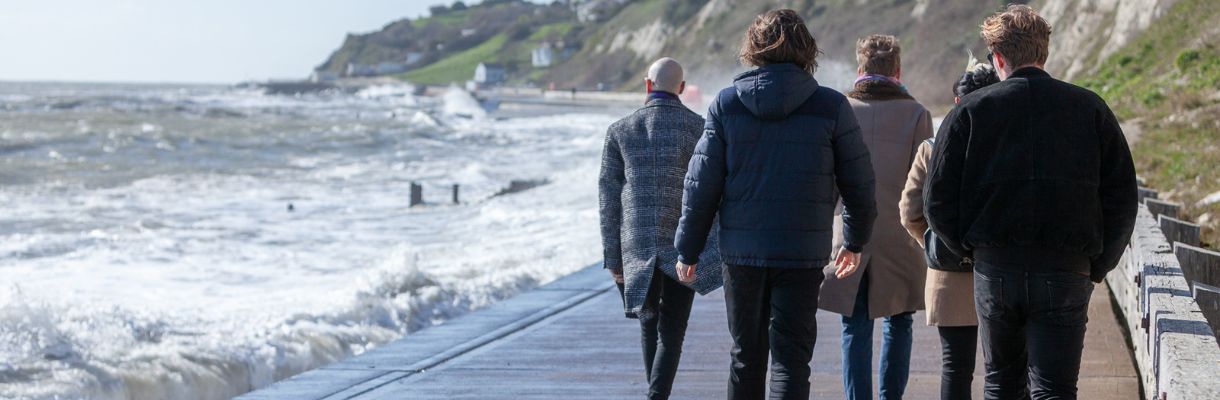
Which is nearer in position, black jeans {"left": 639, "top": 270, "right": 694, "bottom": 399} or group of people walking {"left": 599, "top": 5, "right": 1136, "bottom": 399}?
group of people walking {"left": 599, "top": 5, "right": 1136, "bottom": 399}

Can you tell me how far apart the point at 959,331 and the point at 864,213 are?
495mm

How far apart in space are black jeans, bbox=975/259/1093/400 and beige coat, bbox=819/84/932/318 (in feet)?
3.41

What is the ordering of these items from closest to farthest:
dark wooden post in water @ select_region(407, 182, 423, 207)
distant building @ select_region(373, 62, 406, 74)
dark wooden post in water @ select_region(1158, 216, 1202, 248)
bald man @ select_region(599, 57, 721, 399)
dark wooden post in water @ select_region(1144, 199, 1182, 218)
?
bald man @ select_region(599, 57, 721, 399) → dark wooden post in water @ select_region(1158, 216, 1202, 248) → dark wooden post in water @ select_region(1144, 199, 1182, 218) → dark wooden post in water @ select_region(407, 182, 423, 207) → distant building @ select_region(373, 62, 406, 74)

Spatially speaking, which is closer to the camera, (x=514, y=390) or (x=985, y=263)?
A: (x=985, y=263)

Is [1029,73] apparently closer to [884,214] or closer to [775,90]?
[775,90]

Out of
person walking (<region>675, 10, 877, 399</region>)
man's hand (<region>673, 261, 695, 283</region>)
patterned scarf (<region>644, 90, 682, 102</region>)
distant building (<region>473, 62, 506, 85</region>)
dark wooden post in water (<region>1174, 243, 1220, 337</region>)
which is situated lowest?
dark wooden post in water (<region>1174, 243, 1220, 337</region>)

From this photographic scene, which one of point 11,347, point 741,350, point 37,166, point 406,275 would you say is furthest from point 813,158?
point 37,166

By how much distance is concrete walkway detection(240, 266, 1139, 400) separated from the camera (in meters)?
6.20

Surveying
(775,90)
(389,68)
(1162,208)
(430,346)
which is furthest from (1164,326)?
(389,68)

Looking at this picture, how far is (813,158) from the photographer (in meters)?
4.29

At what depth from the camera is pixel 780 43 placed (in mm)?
4293

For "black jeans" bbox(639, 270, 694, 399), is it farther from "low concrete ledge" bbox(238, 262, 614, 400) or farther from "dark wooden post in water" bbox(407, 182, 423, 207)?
"dark wooden post in water" bbox(407, 182, 423, 207)

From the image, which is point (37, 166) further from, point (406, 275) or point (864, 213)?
point (864, 213)

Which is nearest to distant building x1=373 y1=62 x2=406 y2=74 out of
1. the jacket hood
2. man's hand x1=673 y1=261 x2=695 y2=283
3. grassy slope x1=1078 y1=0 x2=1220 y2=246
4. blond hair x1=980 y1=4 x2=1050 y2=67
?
grassy slope x1=1078 y1=0 x2=1220 y2=246
